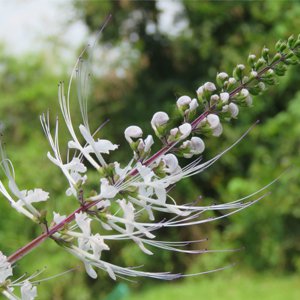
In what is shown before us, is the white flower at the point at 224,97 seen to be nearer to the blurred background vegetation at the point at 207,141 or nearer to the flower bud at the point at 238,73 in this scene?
the flower bud at the point at 238,73

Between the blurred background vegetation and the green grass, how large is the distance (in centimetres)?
2

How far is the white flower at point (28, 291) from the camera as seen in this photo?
3.37 ft

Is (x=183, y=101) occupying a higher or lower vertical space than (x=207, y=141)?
higher

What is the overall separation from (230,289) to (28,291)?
6731mm

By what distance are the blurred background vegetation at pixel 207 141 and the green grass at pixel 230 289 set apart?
0.02 m

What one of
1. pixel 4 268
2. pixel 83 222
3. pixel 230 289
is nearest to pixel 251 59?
pixel 83 222

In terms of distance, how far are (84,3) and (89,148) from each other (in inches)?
373

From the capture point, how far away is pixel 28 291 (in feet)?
3.40

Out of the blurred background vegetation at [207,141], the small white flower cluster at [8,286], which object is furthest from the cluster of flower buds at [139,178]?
the blurred background vegetation at [207,141]

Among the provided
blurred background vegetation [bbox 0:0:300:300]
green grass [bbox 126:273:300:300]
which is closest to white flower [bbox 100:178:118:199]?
blurred background vegetation [bbox 0:0:300:300]

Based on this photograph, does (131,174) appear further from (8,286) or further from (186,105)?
(8,286)

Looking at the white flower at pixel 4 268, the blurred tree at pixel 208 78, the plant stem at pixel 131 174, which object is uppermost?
the plant stem at pixel 131 174

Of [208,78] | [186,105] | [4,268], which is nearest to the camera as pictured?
[4,268]

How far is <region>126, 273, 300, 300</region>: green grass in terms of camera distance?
6865 mm
